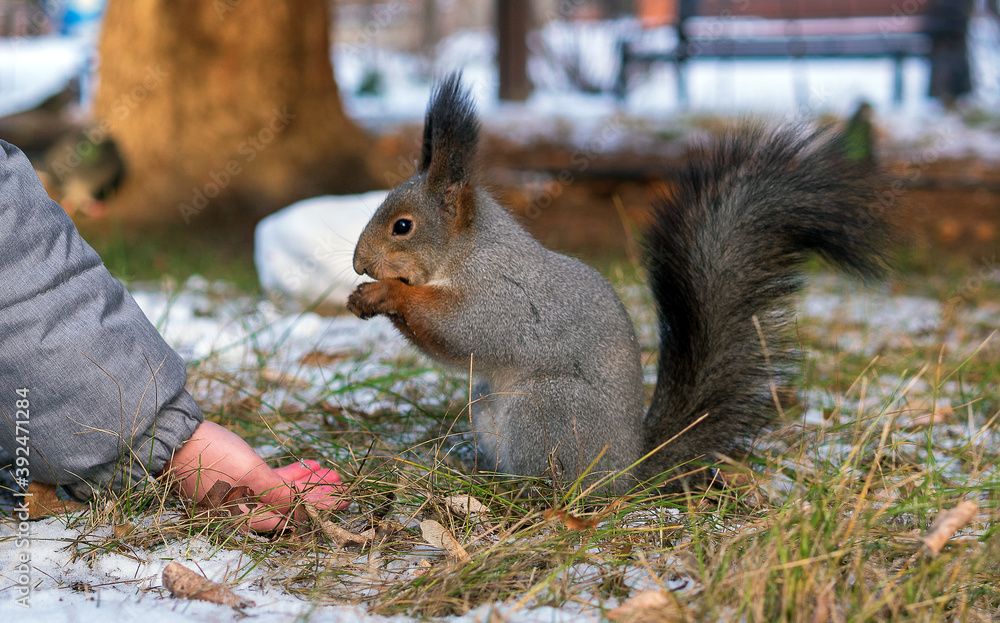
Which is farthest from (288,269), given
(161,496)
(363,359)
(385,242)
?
(161,496)

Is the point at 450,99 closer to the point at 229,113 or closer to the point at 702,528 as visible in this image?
the point at 702,528

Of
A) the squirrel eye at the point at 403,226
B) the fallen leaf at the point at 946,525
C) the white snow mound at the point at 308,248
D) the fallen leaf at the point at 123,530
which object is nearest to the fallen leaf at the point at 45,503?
the fallen leaf at the point at 123,530

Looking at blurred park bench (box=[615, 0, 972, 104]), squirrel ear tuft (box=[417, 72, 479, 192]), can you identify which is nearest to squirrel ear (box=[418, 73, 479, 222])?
squirrel ear tuft (box=[417, 72, 479, 192])

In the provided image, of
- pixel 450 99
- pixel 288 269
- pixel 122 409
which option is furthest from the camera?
pixel 288 269

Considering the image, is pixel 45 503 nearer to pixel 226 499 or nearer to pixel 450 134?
pixel 226 499

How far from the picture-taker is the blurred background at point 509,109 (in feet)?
15.2

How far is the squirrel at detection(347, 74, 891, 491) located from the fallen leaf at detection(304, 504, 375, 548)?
338 mm

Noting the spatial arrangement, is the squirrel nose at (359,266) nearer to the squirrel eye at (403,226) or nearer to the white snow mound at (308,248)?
the squirrel eye at (403,226)

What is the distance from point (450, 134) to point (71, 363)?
80 cm

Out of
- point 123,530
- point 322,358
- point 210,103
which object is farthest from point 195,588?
point 210,103

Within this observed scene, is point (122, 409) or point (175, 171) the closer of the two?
A: point (122, 409)

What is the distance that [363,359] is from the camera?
236 centimetres

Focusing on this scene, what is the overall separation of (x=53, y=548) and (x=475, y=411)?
31.6 inches

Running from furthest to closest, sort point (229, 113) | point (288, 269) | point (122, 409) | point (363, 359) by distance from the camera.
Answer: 1. point (229, 113)
2. point (288, 269)
3. point (363, 359)
4. point (122, 409)
